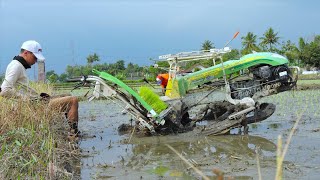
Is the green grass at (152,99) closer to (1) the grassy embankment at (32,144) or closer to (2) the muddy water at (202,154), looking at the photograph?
(2) the muddy water at (202,154)

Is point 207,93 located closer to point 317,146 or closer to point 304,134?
point 304,134

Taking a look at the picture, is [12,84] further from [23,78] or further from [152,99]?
[152,99]

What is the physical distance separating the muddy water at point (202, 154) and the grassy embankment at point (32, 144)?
14.7 inches

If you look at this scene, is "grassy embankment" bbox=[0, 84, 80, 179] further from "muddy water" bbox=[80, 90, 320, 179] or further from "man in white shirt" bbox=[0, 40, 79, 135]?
"muddy water" bbox=[80, 90, 320, 179]

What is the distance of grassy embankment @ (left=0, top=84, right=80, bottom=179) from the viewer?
3.84 metres

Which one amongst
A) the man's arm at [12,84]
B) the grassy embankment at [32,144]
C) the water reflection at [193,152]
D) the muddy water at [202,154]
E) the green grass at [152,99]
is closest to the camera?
the grassy embankment at [32,144]

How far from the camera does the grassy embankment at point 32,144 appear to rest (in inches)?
151

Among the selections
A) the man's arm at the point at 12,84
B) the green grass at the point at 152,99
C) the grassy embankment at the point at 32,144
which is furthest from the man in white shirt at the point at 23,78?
the green grass at the point at 152,99

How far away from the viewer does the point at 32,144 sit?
176 inches

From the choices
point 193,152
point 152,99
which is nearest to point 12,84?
point 152,99

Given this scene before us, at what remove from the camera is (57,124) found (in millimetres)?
6020

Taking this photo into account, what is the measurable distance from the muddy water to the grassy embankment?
0.37 meters

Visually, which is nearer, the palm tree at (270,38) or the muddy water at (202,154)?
the muddy water at (202,154)

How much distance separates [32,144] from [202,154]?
88.0 inches
